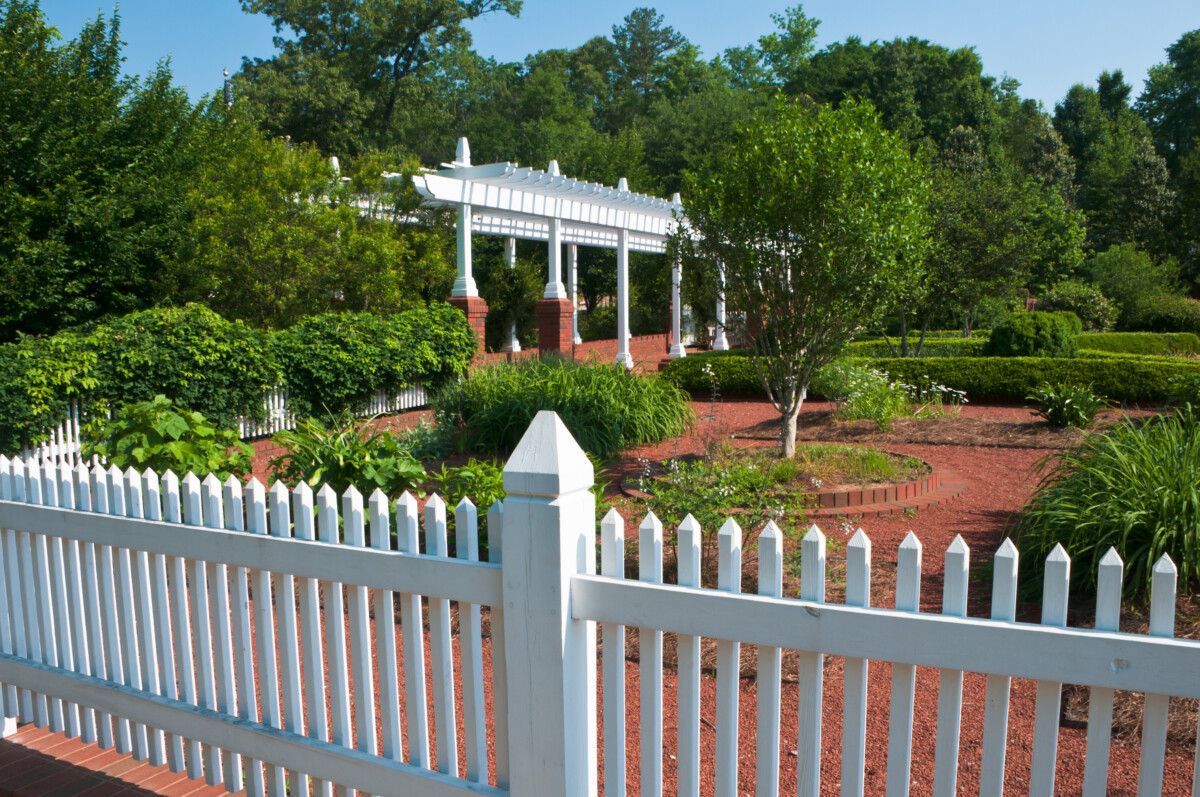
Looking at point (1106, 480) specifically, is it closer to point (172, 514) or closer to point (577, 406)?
point (172, 514)

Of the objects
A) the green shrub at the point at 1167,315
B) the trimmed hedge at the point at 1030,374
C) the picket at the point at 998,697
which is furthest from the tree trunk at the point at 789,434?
the green shrub at the point at 1167,315

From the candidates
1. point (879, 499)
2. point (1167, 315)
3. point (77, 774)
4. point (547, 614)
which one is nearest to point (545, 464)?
point (547, 614)

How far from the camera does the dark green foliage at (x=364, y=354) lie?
442 inches

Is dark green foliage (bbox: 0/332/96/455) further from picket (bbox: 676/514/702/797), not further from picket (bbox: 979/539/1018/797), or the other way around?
picket (bbox: 979/539/1018/797)

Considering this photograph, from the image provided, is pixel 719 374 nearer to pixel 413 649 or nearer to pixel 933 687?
pixel 933 687

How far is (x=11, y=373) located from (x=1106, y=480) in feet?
29.1

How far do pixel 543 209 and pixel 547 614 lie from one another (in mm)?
14200

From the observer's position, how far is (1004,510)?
6.51 meters

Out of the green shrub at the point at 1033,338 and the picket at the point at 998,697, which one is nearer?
the picket at the point at 998,697

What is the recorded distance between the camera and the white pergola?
46.2 feet

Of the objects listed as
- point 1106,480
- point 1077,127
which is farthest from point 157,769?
point 1077,127

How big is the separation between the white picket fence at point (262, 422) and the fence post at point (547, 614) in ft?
Answer: 13.7

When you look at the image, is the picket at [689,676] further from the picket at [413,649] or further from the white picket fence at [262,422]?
the white picket fence at [262,422]

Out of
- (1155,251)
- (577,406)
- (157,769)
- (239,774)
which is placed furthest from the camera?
(1155,251)
